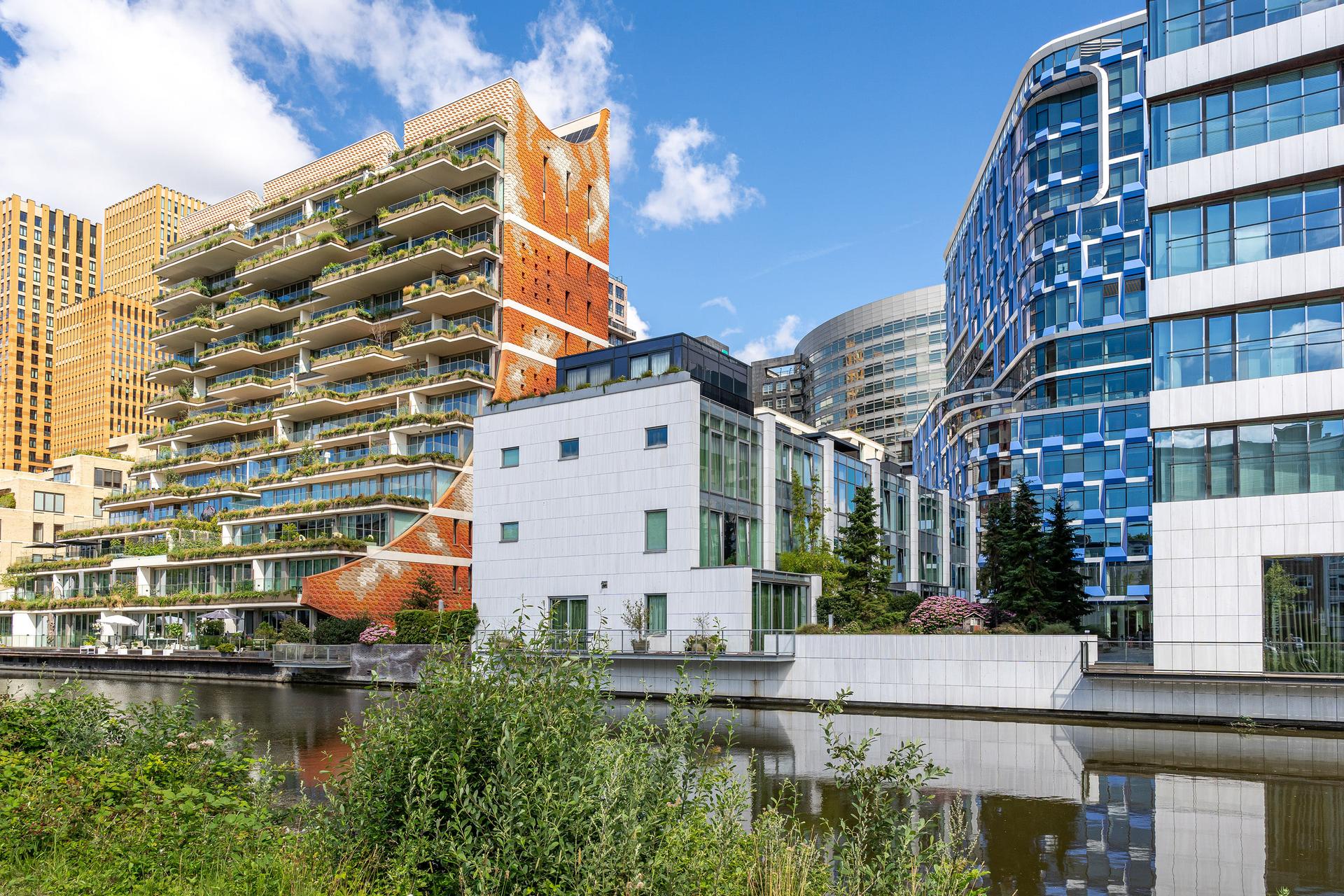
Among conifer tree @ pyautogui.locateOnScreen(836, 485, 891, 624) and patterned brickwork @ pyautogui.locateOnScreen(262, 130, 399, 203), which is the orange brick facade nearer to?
patterned brickwork @ pyautogui.locateOnScreen(262, 130, 399, 203)

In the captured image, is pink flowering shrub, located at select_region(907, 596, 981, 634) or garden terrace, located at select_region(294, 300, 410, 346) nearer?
pink flowering shrub, located at select_region(907, 596, 981, 634)

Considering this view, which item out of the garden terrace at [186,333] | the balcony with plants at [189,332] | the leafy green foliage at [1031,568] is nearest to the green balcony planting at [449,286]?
the balcony with plants at [189,332]

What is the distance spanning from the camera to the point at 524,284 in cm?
6800

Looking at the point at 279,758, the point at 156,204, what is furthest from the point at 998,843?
the point at 156,204

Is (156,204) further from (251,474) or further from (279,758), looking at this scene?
(279,758)

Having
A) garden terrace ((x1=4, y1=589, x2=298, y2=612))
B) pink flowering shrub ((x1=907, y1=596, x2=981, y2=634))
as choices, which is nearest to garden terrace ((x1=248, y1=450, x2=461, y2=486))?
garden terrace ((x1=4, y1=589, x2=298, y2=612))

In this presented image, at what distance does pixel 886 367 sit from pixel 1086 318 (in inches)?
2688

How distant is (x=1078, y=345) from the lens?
71500mm

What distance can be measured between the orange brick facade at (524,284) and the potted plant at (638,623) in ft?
76.5

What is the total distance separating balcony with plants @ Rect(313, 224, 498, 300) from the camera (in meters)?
66.9

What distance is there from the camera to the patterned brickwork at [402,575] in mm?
58312

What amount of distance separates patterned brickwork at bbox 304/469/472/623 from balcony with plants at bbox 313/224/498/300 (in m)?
15.2

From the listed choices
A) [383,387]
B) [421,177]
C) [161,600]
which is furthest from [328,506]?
[421,177]

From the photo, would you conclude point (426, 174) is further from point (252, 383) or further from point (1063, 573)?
point (1063, 573)
